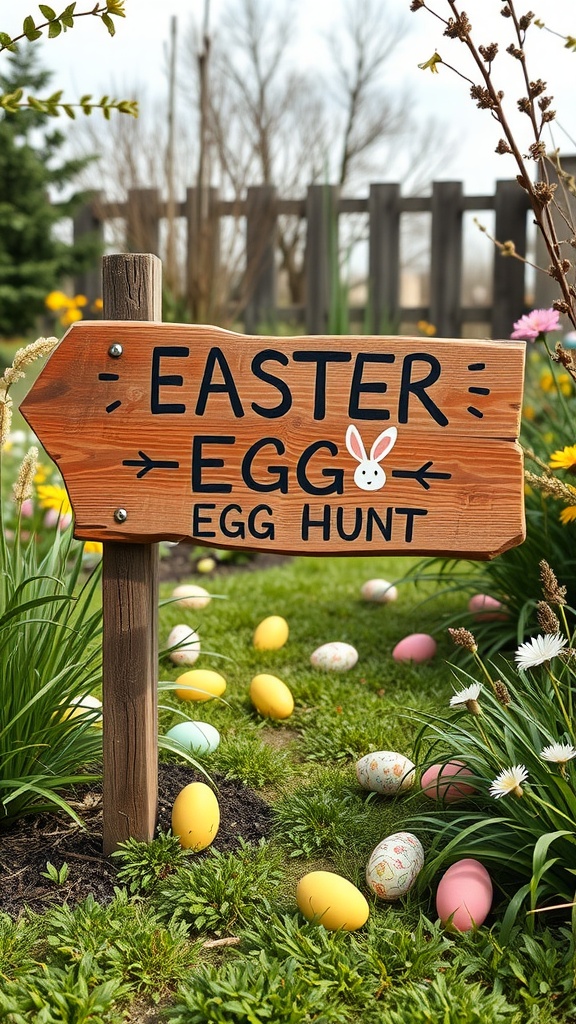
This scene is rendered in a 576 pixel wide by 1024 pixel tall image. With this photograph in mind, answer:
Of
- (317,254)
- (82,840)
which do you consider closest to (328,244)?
(317,254)

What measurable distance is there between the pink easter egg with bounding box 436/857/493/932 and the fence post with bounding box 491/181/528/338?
253 inches

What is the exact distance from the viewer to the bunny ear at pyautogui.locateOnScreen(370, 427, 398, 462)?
6.21 ft

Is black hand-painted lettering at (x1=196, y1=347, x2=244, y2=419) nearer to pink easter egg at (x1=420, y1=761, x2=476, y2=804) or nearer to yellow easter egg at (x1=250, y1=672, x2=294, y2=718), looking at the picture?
pink easter egg at (x1=420, y1=761, x2=476, y2=804)

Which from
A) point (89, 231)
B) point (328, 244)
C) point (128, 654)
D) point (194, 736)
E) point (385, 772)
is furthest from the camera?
point (89, 231)

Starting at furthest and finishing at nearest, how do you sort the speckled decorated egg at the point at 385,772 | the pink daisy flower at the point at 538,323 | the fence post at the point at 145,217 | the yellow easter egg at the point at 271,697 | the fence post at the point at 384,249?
the fence post at the point at 145,217, the fence post at the point at 384,249, the yellow easter egg at the point at 271,697, the pink daisy flower at the point at 538,323, the speckled decorated egg at the point at 385,772

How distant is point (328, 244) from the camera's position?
7.84 metres

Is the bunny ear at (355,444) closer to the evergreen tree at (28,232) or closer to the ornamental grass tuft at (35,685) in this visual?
the ornamental grass tuft at (35,685)

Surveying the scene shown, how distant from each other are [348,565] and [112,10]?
3315 mm

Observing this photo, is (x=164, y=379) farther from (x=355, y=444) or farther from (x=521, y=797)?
(x=521, y=797)

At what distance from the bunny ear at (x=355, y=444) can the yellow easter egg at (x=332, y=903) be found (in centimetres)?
84

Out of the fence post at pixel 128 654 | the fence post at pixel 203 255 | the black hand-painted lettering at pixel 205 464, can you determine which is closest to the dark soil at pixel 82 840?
the fence post at pixel 128 654

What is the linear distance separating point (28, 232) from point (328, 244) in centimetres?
369

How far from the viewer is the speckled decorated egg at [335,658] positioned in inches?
123

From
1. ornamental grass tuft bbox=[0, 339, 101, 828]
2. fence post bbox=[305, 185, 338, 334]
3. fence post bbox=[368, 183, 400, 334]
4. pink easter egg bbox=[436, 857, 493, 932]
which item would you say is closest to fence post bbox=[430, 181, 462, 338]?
fence post bbox=[368, 183, 400, 334]
